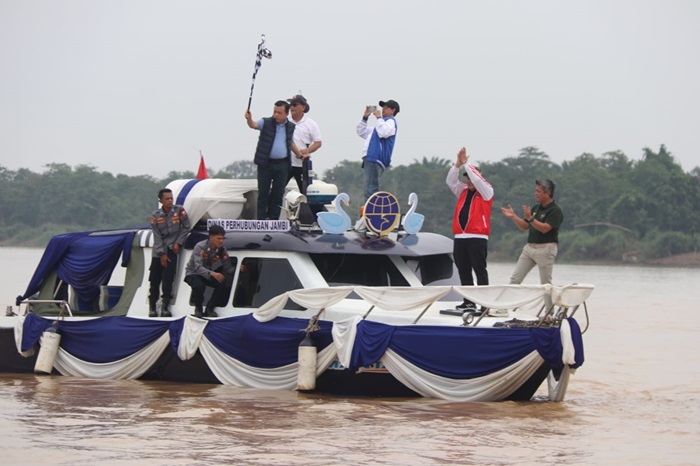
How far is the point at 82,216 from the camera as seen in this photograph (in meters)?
68.4

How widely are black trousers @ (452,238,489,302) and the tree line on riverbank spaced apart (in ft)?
122

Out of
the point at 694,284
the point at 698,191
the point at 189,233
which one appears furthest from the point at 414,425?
the point at 698,191

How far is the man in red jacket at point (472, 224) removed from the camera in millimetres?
13367

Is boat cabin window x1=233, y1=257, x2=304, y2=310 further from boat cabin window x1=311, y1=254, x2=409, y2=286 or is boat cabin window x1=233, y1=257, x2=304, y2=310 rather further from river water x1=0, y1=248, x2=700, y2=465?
river water x1=0, y1=248, x2=700, y2=465

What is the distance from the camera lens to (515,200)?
58812 mm

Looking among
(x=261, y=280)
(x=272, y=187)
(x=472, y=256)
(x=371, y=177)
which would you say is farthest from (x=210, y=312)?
(x=472, y=256)

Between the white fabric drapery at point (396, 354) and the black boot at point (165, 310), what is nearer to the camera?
the white fabric drapery at point (396, 354)

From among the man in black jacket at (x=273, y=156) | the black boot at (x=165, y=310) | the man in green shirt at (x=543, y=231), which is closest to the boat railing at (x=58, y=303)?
the black boot at (x=165, y=310)

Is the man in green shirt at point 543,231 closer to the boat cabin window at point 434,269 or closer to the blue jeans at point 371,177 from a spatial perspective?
the boat cabin window at point 434,269

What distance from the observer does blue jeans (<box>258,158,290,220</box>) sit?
15.2 m

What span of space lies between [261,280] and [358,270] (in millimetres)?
1085

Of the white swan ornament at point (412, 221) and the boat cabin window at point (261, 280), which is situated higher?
the white swan ornament at point (412, 221)

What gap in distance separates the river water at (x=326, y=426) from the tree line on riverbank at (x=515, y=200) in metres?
37.2

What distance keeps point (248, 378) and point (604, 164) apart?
60.7 m
